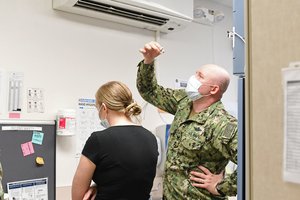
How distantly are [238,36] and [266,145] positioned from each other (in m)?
0.48

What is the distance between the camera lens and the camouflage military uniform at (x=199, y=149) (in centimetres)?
165

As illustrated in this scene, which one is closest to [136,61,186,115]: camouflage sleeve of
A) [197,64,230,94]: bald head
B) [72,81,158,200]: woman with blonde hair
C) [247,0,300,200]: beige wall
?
[197,64,230,94]: bald head

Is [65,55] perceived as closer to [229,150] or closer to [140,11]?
[140,11]

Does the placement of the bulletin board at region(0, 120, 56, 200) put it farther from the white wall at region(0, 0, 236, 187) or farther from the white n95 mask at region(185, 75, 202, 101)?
the white n95 mask at region(185, 75, 202, 101)

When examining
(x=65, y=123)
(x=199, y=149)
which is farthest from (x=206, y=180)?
(x=65, y=123)

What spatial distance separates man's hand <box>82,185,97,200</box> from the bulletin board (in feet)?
3.49

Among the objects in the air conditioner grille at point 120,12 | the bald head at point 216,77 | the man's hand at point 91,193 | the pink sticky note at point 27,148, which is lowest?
the man's hand at point 91,193

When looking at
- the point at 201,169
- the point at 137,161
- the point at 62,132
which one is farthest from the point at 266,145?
the point at 62,132

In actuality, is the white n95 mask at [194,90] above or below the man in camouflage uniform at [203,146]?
above

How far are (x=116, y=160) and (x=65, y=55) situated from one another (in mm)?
1505

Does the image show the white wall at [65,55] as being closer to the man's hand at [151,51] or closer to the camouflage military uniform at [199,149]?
the man's hand at [151,51]

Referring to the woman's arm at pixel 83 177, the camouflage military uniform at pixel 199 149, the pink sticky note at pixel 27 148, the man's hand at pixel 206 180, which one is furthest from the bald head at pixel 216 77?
the pink sticky note at pixel 27 148

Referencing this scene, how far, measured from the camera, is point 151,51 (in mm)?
1868

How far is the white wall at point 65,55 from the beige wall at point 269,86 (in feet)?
7.00
